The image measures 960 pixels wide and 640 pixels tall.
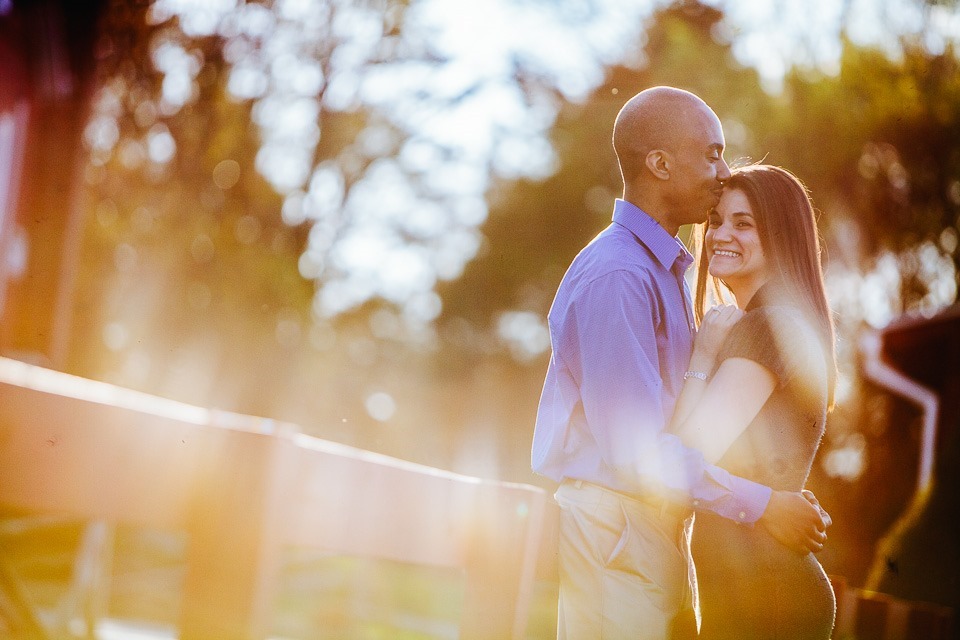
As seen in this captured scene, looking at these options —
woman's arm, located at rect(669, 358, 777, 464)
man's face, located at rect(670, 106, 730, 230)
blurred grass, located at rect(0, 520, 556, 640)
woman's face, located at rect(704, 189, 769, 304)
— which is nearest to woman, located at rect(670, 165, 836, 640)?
woman's arm, located at rect(669, 358, 777, 464)

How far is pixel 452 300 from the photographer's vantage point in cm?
2023

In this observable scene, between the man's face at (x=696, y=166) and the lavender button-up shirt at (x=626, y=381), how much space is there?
141 mm

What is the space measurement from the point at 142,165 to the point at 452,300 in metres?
9.73

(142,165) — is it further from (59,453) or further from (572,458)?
(59,453)

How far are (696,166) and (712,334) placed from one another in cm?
44

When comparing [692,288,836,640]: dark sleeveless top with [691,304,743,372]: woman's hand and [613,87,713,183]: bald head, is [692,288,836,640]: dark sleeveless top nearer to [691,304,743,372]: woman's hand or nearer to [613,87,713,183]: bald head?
[691,304,743,372]: woman's hand

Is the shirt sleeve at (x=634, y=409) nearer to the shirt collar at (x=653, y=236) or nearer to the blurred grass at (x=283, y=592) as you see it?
the shirt collar at (x=653, y=236)

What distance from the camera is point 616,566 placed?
203 cm

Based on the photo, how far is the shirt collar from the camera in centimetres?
231

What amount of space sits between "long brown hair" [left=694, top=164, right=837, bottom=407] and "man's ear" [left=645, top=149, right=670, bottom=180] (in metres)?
0.26

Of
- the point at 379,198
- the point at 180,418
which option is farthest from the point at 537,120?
the point at 180,418

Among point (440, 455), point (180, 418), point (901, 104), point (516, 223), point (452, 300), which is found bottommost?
point (440, 455)

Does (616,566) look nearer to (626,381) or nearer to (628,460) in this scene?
(628,460)

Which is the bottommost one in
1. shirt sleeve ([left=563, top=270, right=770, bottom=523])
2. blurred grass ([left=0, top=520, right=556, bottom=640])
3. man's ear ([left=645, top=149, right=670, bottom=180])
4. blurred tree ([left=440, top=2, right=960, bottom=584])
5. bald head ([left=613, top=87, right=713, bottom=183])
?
blurred grass ([left=0, top=520, right=556, bottom=640])
